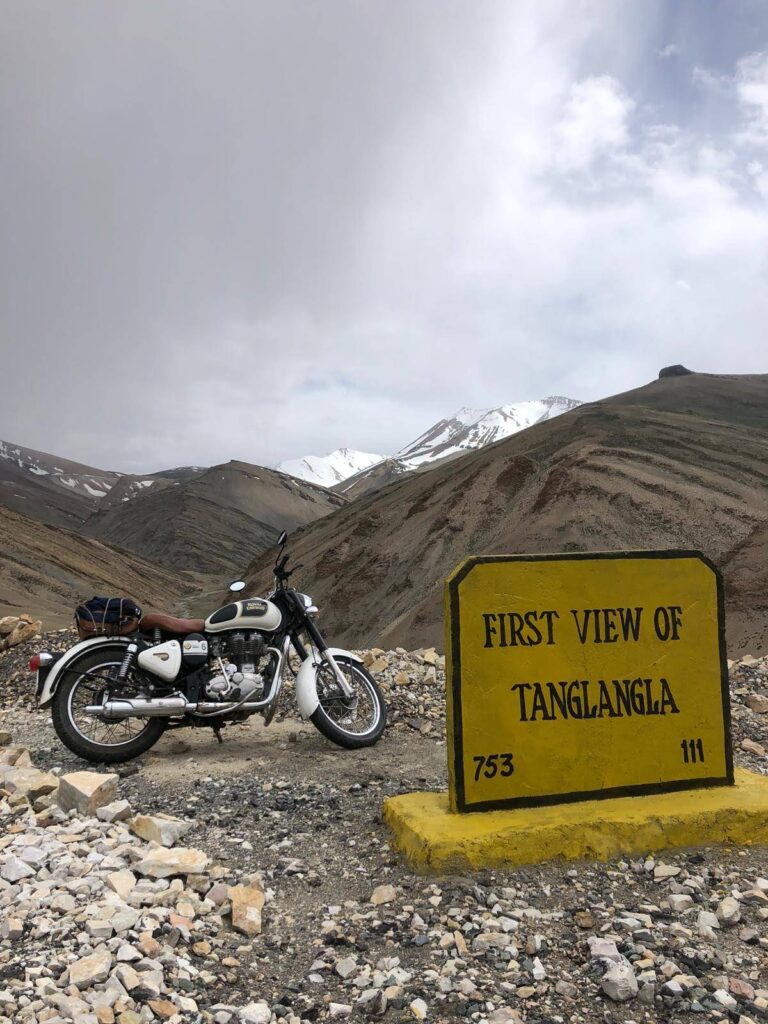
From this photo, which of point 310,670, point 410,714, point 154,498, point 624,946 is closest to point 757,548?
point 410,714

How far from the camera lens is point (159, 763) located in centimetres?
587

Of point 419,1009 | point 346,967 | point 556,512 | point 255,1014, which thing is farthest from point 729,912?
point 556,512

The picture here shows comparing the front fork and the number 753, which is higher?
the front fork

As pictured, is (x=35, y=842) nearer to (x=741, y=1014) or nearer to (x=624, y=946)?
(x=624, y=946)

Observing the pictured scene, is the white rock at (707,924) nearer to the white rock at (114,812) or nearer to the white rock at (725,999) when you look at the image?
the white rock at (725,999)

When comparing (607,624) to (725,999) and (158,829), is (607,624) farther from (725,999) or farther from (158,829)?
(158,829)

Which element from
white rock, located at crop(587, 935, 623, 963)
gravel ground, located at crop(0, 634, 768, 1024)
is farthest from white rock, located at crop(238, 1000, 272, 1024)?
white rock, located at crop(587, 935, 623, 963)

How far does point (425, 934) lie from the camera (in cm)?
331

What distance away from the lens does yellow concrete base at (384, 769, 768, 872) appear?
382 cm

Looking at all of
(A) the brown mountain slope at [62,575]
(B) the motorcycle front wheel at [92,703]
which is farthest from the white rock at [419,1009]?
(A) the brown mountain slope at [62,575]

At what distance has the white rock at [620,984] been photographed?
2.85 metres

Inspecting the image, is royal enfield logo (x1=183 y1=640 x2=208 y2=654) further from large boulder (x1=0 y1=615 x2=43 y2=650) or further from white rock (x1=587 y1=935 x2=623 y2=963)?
large boulder (x1=0 y1=615 x2=43 y2=650)

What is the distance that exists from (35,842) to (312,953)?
5.49 feet

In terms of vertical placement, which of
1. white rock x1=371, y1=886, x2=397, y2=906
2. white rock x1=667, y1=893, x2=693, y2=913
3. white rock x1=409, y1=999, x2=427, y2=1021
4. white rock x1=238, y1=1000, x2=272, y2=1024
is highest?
white rock x1=667, y1=893, x2=693, y2=913
